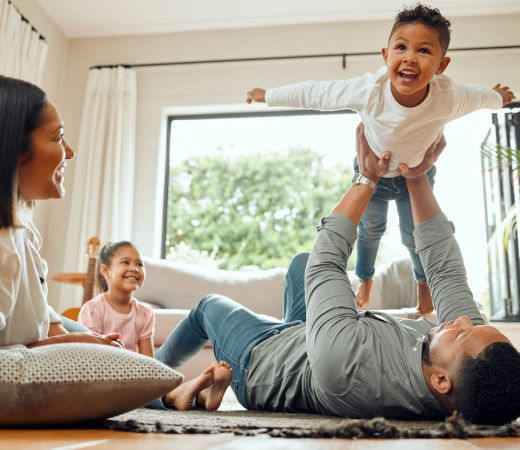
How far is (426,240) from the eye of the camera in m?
1.94

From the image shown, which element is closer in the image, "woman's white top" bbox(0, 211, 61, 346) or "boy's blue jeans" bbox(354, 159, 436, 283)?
"woman's white top" bbox(0, 211, 61, 346)

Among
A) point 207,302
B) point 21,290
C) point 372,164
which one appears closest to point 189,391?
point 207,302

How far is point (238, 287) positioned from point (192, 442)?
2.93m

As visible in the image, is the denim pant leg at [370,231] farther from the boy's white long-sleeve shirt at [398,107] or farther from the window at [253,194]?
the window at [253,194]

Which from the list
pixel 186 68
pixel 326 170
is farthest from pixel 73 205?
pixel 326 170

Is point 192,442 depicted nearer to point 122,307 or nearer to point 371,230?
point 371,230

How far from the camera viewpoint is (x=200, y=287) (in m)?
3.96

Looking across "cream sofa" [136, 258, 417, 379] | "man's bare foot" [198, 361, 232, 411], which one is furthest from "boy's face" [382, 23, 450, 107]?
"cream sofa" [136, 258, 417, 379]

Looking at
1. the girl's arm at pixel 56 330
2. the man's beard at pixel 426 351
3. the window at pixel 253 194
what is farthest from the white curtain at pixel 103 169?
the window at pixel 253 194

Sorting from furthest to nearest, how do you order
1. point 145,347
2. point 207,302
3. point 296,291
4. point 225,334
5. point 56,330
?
point 145,347
point 296,291
point 207,302
point 225,334
point 56,330

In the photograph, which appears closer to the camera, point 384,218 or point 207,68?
point 384,218

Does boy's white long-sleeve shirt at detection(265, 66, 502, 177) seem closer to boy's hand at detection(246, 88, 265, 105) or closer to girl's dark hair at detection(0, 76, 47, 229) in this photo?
boy's hand at detection(246, 88, 265, 105)

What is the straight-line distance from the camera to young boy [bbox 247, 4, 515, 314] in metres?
1.92

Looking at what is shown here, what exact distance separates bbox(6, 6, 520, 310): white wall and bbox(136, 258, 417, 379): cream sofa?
116 cm
